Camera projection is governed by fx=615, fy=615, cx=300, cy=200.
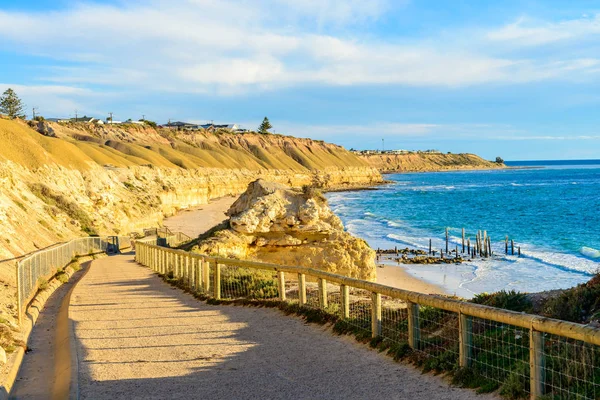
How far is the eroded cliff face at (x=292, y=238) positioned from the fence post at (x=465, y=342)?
44.5 feet

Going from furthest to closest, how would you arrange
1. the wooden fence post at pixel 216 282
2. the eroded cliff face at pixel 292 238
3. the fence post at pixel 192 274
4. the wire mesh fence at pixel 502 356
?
the eroded cliff face at pixel 292 238 → the fence post at pixel 192 274 → the wooden fence post at pixel 216 282 → the wire mesh fence at pixel 502 356

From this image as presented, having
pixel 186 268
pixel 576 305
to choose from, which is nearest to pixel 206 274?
pixel 186 268

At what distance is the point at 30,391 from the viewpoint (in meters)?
8.38

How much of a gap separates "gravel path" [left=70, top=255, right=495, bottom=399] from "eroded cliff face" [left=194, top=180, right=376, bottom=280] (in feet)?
23.9

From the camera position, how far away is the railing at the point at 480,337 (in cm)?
616

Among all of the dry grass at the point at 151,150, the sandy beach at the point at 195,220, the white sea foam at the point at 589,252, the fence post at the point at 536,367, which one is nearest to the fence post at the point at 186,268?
the fence post at the point at 536,367

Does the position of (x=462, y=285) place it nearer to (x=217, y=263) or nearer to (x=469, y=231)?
(x=217, y=263)

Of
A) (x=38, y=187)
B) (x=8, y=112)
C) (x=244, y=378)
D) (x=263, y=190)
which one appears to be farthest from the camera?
(x=8, y=112)

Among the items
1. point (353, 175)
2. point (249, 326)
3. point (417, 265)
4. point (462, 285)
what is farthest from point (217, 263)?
point (353, 175)

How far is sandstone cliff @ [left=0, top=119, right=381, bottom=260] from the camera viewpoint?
3331 centimetres

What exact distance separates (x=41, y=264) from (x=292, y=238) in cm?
818

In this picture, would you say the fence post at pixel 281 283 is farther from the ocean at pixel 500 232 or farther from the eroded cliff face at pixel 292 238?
the eroded cliff face at pixel 292 238

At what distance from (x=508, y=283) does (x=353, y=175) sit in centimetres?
15381

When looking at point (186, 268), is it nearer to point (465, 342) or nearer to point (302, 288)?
point (302, 288)
